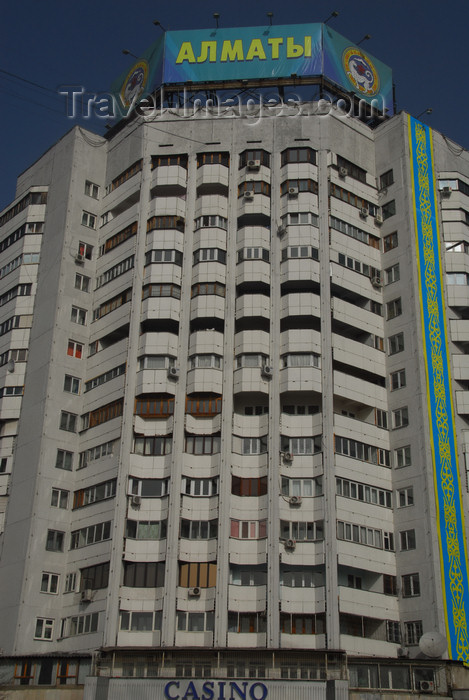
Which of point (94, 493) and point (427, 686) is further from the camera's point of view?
point (94, 493)

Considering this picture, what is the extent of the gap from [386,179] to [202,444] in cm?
2559

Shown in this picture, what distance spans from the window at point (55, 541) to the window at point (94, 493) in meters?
2.08

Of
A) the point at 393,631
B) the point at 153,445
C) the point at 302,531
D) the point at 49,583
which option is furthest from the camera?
the point at 153,445

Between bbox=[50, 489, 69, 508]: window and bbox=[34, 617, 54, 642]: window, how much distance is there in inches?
284

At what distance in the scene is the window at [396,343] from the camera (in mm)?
59844

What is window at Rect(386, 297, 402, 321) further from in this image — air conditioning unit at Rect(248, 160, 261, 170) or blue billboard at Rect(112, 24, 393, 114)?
blue billboard at Rect(112, 24, 393, 114)

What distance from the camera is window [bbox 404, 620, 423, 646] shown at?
5103 centimetres

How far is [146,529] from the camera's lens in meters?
53.3

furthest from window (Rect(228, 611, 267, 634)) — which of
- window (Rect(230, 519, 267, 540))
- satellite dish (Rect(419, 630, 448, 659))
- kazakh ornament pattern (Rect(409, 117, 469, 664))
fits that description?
kazakh ornament pattern (Rect(409, 117, 469, 664))

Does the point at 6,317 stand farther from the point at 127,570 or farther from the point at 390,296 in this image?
the point at 390,296

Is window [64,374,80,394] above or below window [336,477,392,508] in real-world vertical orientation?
above

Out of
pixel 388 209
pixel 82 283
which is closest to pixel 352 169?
pixel 388 209

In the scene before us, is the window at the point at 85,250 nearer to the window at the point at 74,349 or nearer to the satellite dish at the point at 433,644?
the window at the point at 74,349

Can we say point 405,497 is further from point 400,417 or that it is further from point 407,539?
point 400,417
